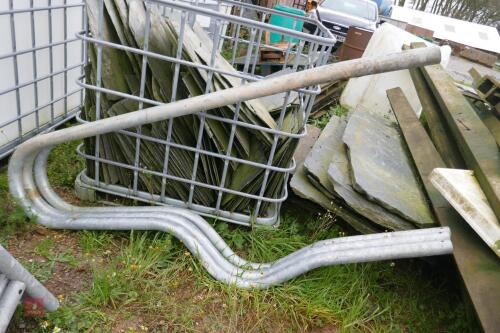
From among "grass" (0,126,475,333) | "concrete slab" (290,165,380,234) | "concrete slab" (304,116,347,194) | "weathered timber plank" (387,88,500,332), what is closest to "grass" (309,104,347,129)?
"concrete slab" (304,116,347,194)

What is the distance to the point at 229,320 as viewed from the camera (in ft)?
5.53

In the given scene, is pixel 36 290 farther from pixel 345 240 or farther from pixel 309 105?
pixel 309 105

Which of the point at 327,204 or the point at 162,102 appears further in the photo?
the point at 327,204

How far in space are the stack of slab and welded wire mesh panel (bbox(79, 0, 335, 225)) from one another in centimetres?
30

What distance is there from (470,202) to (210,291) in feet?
4.31

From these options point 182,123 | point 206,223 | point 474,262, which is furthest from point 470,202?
point 182,123

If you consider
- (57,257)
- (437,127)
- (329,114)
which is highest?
(437,127)

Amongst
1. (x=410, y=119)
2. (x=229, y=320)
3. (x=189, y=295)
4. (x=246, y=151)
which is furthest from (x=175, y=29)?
(x=410, y=119)

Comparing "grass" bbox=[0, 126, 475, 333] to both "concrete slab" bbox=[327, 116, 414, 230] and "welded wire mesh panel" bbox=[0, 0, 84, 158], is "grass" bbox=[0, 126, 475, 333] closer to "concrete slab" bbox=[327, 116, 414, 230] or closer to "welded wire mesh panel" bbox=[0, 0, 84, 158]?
"concrete slab" bbox=[327, 116, 414, 230]

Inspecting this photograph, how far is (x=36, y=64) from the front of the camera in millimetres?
2357

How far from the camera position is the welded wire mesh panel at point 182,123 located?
1.77m

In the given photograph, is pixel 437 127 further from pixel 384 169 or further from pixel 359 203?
pixel 359 203

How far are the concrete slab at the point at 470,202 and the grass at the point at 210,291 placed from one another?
48cm

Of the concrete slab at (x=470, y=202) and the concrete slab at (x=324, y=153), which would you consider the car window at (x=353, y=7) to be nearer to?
the concrete slab at (x=324, y=153)
